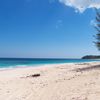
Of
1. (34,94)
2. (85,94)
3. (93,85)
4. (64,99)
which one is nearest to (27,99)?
(34,94)

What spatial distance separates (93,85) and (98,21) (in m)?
16.6

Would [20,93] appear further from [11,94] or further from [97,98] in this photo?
[97,98]

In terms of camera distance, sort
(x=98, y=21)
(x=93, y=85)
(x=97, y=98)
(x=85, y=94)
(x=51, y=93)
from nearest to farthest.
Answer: (x=97, y=98)
(x=85, y=94)
(x=51, y=93)
(x=93, y=85)
(x=98, y=21)

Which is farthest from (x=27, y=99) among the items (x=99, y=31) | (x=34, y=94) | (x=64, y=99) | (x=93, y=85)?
(x=99, y=31)

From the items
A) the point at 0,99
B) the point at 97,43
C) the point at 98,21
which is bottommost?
the point at 0,99

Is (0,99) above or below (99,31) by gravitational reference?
below

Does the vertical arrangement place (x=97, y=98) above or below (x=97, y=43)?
below

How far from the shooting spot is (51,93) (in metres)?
9.09

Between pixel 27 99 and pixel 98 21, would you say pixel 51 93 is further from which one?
pixel 98 21

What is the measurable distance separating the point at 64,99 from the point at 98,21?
18.6 metres

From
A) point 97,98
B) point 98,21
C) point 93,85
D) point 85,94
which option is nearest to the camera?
point 97,98

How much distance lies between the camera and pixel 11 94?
31.4 ft

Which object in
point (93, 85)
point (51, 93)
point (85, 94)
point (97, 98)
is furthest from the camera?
point (93, 85)

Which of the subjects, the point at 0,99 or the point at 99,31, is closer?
the point at 0,99
